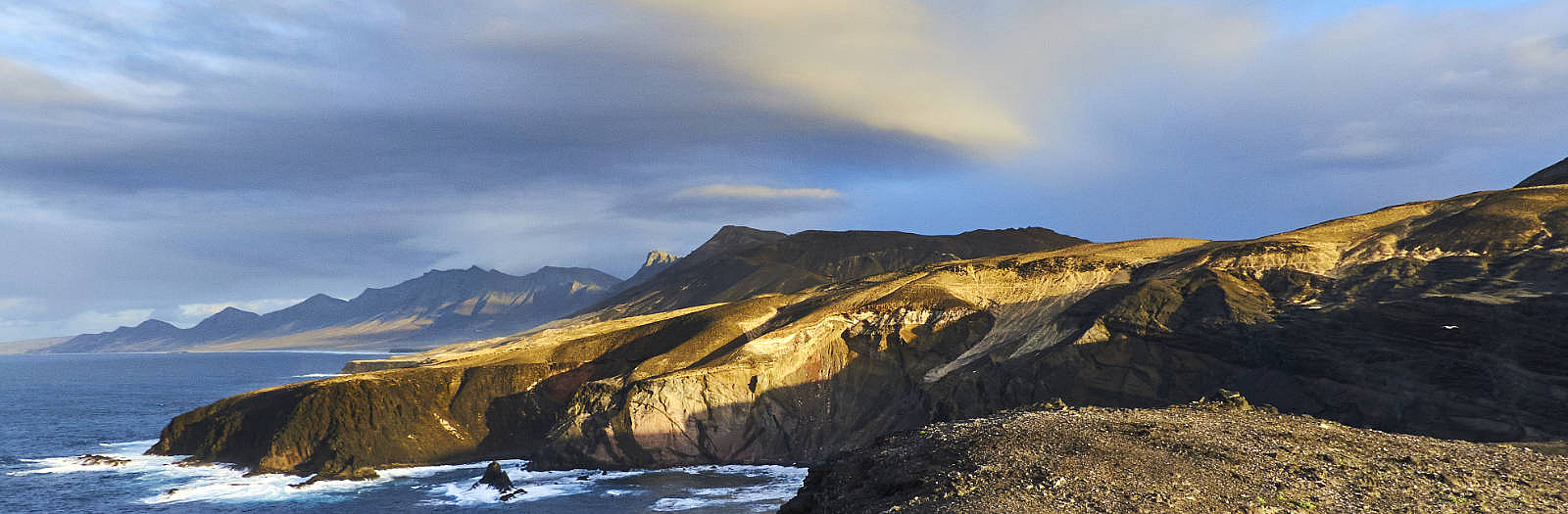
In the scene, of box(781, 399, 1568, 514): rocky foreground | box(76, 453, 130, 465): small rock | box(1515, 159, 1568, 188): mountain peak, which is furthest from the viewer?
box(1515, 159, 1568, 188): mountain peak

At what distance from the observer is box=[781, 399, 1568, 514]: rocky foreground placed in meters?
27.3

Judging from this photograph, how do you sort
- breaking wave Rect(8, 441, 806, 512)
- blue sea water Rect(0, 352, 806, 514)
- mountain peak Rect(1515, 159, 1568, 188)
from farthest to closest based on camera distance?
1. mountain peak Rect(1515, 159, 1568, 188)
2. breaking wave Rect(8, 441, 806, 512)
3. blue sea water Rect(0, 352, 806, 514)

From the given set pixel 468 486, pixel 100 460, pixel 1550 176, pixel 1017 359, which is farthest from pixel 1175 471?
pixel 1550 176

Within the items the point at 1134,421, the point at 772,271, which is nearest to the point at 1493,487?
the point at 1134,421

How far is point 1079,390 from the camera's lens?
220 feet

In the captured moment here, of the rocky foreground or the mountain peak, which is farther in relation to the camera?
the mountain peak

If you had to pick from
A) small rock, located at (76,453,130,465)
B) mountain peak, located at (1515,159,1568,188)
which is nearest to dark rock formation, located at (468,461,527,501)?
small rock, located at (76,453,130,465)

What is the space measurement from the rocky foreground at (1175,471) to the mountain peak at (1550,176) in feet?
257

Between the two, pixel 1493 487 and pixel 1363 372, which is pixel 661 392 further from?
pixel 1493 487

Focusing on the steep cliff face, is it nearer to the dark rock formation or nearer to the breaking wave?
the breaking wave


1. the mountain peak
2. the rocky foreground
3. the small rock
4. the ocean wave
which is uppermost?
the mountain peak

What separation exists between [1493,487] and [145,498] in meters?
81.3

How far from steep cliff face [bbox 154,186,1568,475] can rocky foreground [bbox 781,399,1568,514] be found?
75.3 ft

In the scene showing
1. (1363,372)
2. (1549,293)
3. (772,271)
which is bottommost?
(1363,372)
